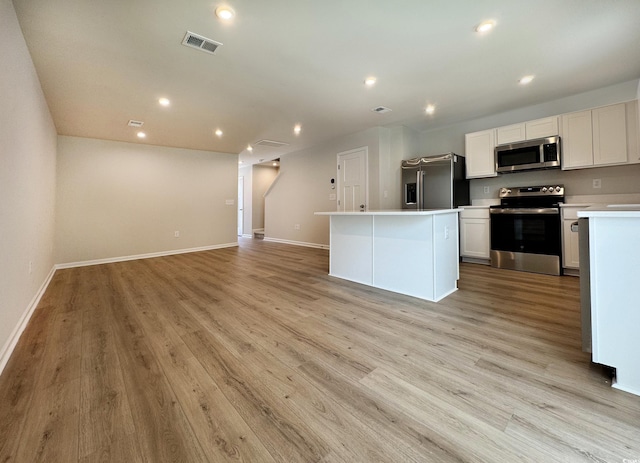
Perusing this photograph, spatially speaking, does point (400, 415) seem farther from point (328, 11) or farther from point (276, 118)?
point (276, 118)

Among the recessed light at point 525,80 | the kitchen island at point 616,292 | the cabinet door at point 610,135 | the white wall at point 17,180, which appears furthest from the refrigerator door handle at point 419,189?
the white wall at point 17,180

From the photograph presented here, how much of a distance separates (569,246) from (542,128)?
1.77 metres

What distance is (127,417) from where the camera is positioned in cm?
123

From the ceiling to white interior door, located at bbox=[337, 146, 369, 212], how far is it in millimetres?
1111

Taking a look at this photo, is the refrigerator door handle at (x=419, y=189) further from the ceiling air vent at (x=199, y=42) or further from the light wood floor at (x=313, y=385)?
the ceiling air vent at (x=199, y=42)

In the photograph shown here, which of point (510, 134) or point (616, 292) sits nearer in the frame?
point (616, 292)

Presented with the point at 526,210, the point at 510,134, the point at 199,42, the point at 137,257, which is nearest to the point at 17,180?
the point at 199,42

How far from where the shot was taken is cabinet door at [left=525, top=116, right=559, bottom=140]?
383cm

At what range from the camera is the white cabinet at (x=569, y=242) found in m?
3.58

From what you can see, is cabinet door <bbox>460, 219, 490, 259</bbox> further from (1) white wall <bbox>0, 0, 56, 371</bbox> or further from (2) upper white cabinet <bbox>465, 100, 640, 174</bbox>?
(1) white wall <bbox>0, 0, 56, 371</bbox>

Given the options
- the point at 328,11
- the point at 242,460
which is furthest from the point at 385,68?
the point at 242,460

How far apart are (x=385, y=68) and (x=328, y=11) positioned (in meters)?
1.09

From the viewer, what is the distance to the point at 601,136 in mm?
3508

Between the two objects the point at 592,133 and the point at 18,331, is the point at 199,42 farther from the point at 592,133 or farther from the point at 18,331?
the point at 592,133
